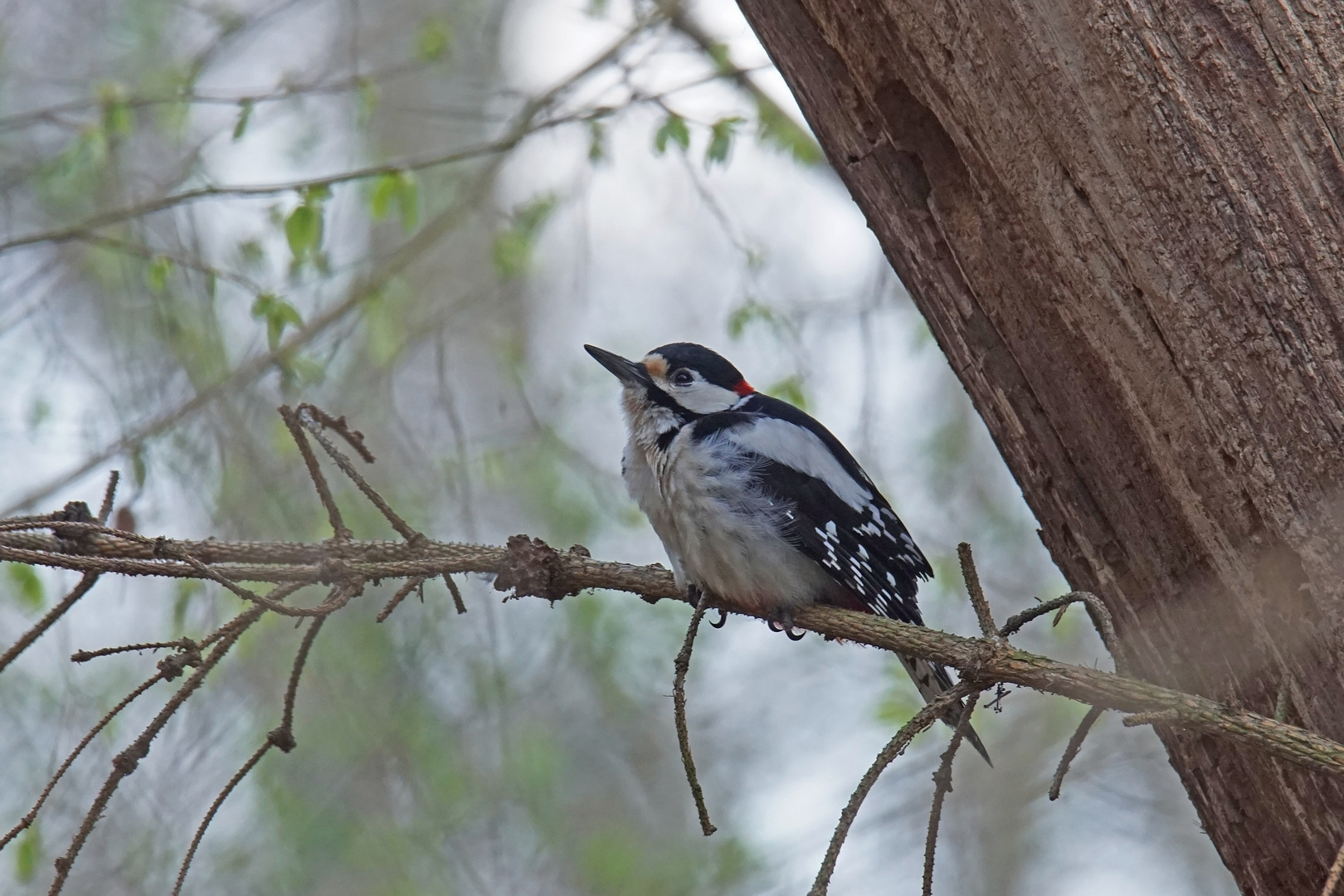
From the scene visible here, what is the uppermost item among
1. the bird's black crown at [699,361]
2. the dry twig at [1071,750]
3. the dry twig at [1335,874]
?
the bird's black crown at [699,361]

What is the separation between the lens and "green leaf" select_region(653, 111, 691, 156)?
5230 mm

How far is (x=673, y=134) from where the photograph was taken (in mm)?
5250

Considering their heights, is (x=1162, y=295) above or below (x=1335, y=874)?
above

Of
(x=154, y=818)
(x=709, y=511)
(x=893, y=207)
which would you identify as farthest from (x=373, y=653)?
(x=893, y=207)

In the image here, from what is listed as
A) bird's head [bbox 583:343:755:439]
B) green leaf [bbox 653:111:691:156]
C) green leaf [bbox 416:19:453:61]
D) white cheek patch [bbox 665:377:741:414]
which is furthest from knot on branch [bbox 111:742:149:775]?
green leaf [bbox 416:19:453:61]

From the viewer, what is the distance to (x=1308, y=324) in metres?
1.98

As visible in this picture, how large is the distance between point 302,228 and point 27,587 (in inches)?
59.2

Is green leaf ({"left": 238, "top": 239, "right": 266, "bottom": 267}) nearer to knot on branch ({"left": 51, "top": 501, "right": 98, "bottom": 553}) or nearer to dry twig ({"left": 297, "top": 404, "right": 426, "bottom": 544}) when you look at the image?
dry twig ({"left": 297, "top": 404, "right": 426, "bottom": 544})

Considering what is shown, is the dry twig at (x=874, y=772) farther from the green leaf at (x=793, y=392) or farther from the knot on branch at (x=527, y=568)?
the green leaf at (x=793, y=392)

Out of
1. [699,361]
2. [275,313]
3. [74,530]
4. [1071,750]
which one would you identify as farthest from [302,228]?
[1071,750]

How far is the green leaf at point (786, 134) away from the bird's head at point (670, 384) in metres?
2.50

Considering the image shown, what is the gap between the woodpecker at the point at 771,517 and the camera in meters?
3.24

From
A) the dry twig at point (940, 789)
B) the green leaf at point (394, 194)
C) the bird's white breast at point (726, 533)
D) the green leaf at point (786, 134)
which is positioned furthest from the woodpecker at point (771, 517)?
the green leaf at point (786, 134)

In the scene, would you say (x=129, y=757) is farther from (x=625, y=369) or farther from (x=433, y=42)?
(x=433, y=42)
